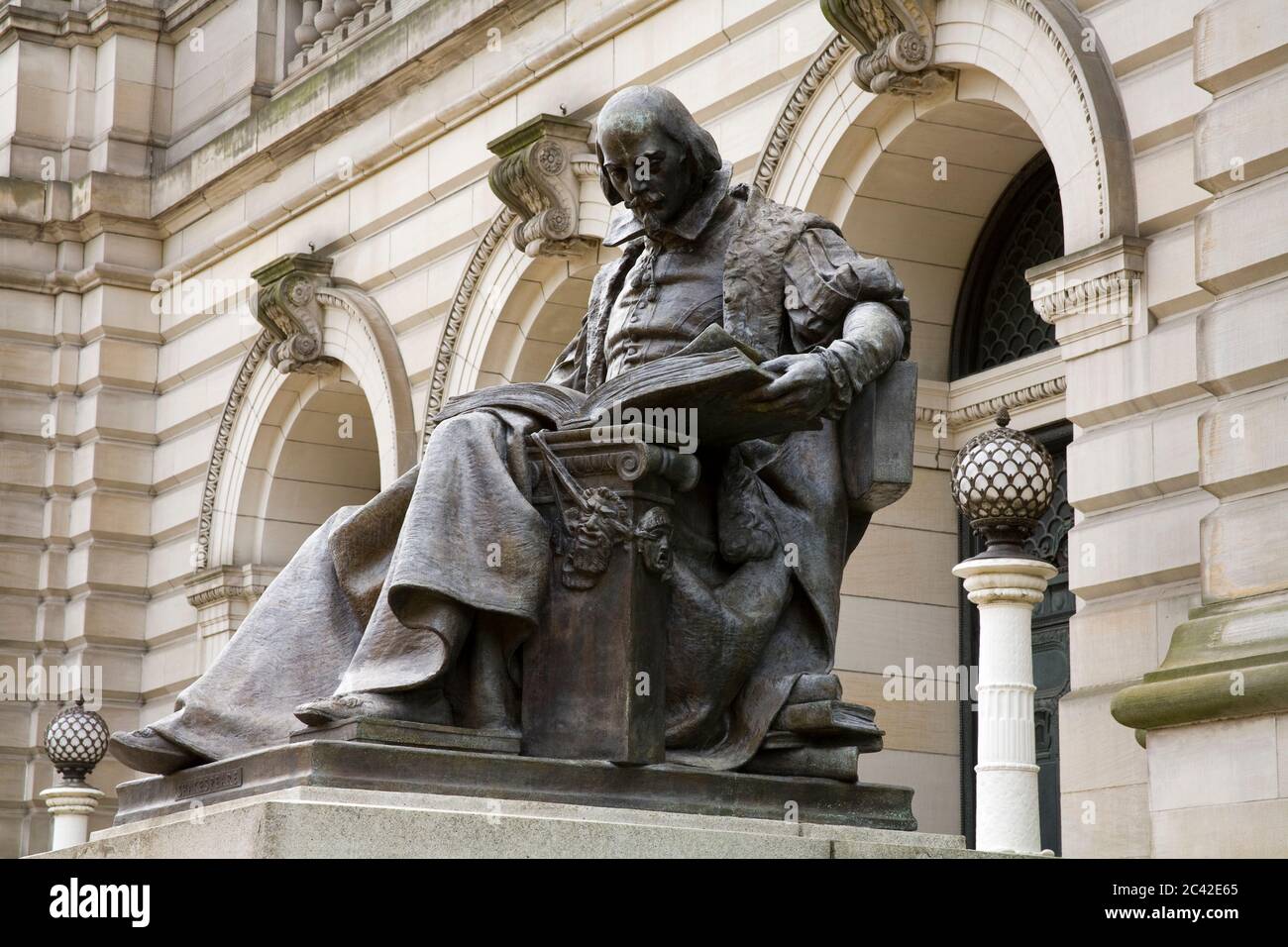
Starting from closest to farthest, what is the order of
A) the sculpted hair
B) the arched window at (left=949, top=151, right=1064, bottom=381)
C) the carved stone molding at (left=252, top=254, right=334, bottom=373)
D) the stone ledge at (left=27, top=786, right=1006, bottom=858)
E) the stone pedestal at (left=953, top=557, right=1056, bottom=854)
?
1. the stone ledge at (left=27, top=786, right=1006, bottom=858)
2. the sculpted hair
3. the stone pedestal at (left=953, top=557, right=1056, bottom=854)
4. the arched window at (left=949, top=151, right=1064, bottom=381)
5. the carved stone molding at (left=252, top=254, right=334, bottom=373)

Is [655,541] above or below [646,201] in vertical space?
below

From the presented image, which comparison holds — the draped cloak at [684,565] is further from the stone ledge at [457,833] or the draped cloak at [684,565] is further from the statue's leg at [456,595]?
the stone ledge at [457,833]

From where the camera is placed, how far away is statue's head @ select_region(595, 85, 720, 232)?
5961mm

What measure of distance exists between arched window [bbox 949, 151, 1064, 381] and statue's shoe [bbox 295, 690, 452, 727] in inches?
288

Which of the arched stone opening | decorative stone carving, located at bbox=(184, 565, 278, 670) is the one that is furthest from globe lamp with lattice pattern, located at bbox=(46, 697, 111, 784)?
the arched stone opening

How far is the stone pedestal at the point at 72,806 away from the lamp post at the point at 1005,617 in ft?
31.0

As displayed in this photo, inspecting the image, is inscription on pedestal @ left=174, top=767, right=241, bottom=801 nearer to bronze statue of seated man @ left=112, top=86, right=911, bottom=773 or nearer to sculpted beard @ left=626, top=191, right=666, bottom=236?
bronze statue of seated man @ left=112, top=86, right=911, bottom=773

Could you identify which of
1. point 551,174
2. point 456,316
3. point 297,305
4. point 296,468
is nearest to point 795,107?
point 551,174

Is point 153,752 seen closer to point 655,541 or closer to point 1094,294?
point 655,541

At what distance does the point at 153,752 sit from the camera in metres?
5.63

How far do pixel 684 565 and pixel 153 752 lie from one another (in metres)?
1.33

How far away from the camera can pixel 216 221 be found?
60.9 feet

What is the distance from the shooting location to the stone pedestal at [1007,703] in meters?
8.24
